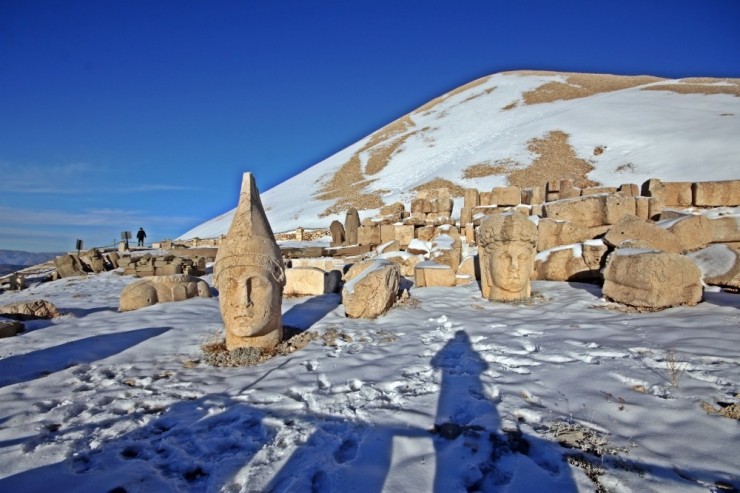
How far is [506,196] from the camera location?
1527 centimetres

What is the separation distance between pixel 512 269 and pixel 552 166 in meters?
29.8

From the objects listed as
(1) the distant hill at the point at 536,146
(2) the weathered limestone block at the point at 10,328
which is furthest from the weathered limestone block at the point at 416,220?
(1) the distant hill at the point at 536,146

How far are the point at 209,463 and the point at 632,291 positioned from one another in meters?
5.97

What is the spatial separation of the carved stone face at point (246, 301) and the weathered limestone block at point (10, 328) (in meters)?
3.45

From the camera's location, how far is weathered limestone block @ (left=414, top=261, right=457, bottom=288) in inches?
361

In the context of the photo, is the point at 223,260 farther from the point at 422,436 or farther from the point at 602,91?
the point at 602,91

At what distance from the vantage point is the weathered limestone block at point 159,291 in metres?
7.77

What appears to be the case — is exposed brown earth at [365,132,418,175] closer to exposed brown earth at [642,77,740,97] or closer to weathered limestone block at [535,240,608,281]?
exposed brown earth at [642,77,740,97]

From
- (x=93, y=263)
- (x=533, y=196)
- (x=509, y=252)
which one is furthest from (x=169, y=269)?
(x=533, y=196)

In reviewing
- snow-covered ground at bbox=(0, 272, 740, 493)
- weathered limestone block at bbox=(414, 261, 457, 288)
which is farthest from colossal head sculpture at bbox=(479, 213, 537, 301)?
weathered limestone block at bbox=(414, 261, 457, 288)

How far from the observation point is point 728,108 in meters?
36.7

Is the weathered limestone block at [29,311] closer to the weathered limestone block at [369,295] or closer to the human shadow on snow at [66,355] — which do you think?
the human shadow on snow at [66,355]

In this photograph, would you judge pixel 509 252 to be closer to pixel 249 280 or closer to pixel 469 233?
pixel 249 280

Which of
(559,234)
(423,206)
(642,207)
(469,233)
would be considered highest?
(423,206)
